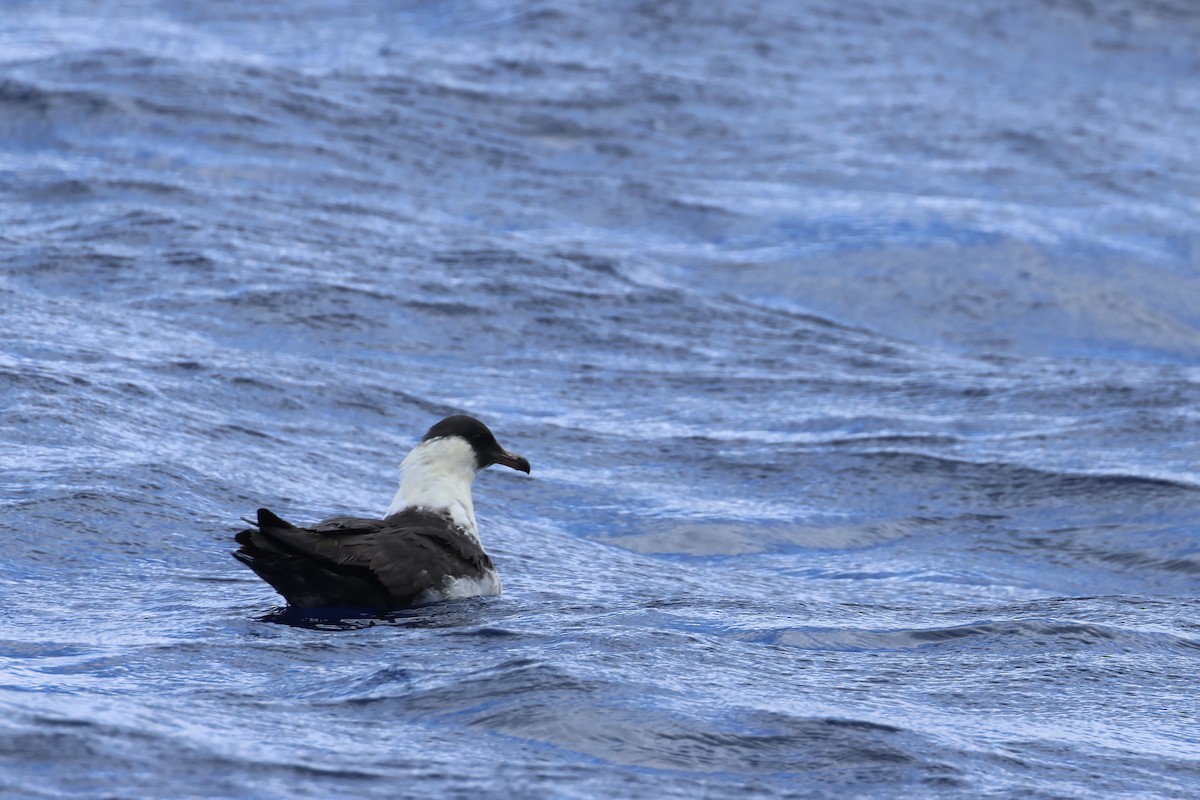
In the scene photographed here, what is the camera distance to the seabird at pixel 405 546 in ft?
20.8

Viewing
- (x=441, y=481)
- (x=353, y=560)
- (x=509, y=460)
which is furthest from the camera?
(x=509, y=460)

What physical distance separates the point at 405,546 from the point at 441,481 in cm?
65

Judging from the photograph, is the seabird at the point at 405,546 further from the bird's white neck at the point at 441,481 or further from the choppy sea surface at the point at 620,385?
the choppy sea surface at the point at 620,385

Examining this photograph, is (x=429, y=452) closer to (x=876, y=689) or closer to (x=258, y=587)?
(x=258, y=587)

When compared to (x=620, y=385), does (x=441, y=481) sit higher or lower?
higher

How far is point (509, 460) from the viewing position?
303 inches

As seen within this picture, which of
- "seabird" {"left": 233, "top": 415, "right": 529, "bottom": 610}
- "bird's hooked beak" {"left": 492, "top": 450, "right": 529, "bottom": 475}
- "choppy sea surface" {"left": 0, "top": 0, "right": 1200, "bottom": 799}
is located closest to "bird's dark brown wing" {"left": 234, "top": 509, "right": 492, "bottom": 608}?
"seabird" {"left": 233, "top": 415, "right": 529, "bottom": 610}

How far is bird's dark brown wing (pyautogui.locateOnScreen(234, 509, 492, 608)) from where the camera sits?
6.28 meters

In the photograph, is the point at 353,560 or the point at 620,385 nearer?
the point at 353,560

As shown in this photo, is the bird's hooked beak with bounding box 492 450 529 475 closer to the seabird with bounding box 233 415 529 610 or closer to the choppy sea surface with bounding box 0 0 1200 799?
the seabird with bounding box 233 415 529 610

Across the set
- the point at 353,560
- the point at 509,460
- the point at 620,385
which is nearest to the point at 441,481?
the point at 509,460

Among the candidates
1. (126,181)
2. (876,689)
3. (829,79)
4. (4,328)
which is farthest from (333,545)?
(829,79)

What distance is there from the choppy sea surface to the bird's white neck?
1.66 ft

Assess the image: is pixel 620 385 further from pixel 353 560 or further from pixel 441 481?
pixel 353 560
